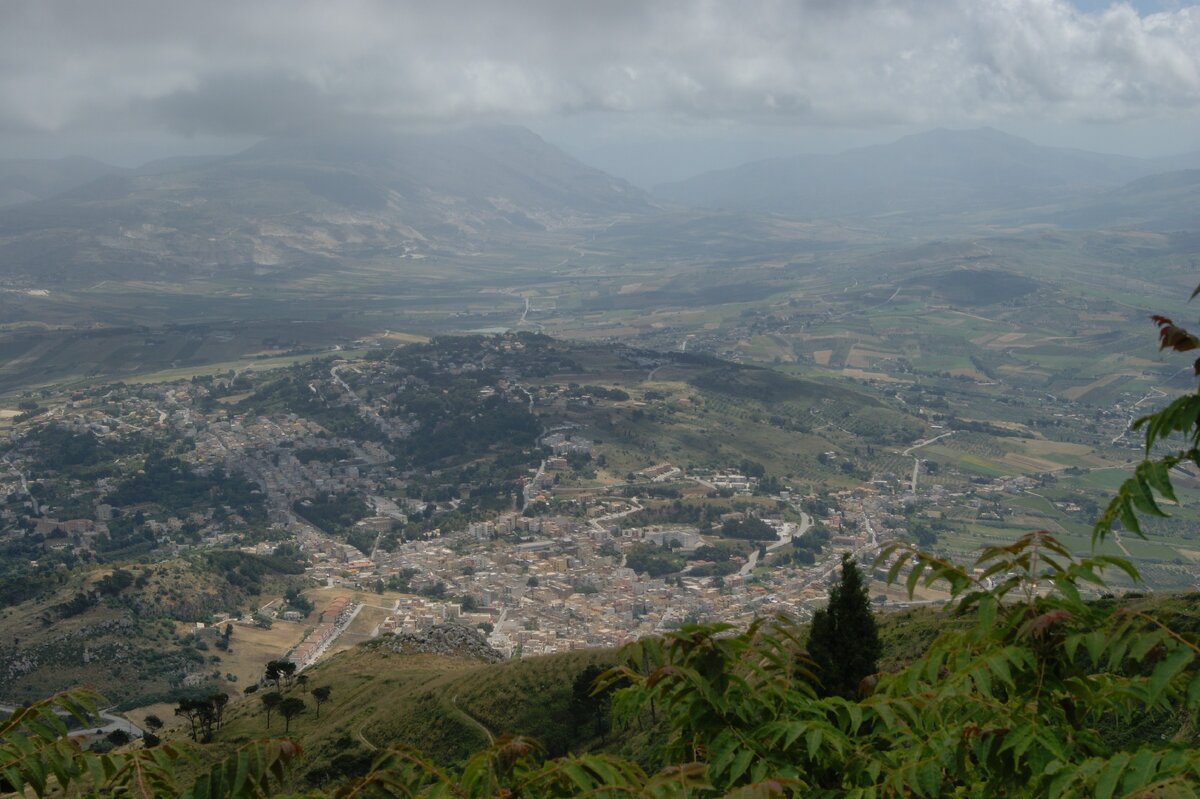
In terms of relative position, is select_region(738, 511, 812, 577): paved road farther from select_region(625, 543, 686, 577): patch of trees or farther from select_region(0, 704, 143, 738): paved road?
select_region(0, 704, 143, 738): paved road

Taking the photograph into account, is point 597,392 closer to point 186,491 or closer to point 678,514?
point 678,514

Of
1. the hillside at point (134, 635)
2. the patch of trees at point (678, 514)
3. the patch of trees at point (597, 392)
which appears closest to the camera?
the hillside at point (134, 635)

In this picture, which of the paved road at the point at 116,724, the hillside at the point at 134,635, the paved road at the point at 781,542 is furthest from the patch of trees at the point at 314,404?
the paved road at the point at 116,724

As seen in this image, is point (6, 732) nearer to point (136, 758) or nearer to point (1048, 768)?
point (136, 758)

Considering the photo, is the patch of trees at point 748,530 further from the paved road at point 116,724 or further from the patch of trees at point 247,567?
the paved road at point 116,724

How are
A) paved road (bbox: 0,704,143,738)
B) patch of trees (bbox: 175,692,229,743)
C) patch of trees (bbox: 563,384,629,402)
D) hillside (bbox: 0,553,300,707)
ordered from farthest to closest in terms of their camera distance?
patch of trees (bbox: 563,384,629,402) → hillside (bbox: 0,553,300,707) → paved road (bbox: 0,704,143,738) → patch of trees (bbox: 175,692,229,743)

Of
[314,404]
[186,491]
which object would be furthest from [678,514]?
[314,404]

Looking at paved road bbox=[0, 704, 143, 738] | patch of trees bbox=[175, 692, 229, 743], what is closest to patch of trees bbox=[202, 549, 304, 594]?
paved road bbox=[0, 704, 143, 738]

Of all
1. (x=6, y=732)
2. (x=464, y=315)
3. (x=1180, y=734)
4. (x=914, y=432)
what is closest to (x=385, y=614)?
(x=1180, y=734)
